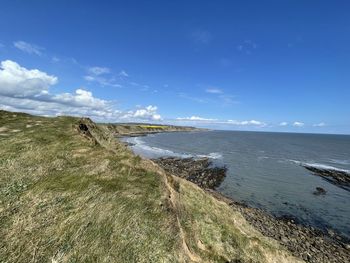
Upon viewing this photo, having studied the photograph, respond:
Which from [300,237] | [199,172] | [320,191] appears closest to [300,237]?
[300,237]

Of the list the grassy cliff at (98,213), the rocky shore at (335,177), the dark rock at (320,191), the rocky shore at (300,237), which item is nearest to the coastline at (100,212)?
the grassy cliff at (98,213)

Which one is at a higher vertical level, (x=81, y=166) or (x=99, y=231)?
(x=81, y=166)

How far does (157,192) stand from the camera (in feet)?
43.7

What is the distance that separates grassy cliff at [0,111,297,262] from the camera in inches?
351

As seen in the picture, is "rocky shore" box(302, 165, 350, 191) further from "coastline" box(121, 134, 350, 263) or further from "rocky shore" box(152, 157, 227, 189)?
"coastline" box(121, 134, 350, 263)

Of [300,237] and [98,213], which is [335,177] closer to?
[300,237]

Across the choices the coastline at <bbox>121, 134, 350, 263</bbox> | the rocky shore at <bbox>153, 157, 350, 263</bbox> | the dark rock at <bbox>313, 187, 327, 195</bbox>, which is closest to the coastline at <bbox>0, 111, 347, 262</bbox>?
the coastline at <bbox>121, 134, 350, 263</bbox>

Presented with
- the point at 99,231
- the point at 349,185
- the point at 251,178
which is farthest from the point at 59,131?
the point at 349,185

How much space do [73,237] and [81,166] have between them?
6.26m

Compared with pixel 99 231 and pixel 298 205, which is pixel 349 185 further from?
pixel 99 231

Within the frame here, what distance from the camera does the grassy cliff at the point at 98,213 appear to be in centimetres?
891

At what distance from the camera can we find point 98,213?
10648mm

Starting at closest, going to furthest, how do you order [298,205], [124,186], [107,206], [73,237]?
[73,237] → [107,206] → [124,186] → [298,205]

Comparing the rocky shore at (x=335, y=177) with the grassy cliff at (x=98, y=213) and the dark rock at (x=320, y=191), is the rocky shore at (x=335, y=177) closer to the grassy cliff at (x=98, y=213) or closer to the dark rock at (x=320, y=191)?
the dark rock at (x=320, y=191)
